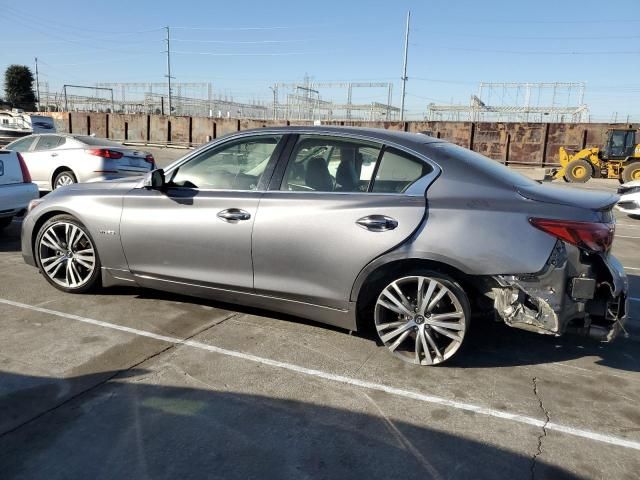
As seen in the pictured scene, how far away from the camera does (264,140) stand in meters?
4.27

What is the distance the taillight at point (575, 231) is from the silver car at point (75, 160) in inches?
361

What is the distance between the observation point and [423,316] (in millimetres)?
3650

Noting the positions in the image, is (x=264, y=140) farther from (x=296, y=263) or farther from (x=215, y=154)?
(x=296, y=263)

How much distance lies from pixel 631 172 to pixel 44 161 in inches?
861

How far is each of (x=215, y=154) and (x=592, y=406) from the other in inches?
129

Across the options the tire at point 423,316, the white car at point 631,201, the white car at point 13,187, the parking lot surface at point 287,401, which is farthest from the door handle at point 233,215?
the white car at point 631,201

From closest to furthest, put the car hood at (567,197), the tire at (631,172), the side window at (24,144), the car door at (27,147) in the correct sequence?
1. the car hood at (567,197)
2. the car door at (27,147)
3. the side window at (24,144)
4. the tire at (631,172)

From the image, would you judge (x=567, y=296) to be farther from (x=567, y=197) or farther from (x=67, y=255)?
(x=67, y=255)

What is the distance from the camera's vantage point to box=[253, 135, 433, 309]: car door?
366cm

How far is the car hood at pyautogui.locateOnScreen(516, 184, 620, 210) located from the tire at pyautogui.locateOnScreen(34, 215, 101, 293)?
3.67 meters

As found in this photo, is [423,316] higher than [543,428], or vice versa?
[423,316]

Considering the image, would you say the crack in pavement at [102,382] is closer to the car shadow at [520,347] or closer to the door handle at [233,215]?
the car shadow at [520,347]

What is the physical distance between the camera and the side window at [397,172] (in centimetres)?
374

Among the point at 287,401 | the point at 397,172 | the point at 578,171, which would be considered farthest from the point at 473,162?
the point at 578,171
